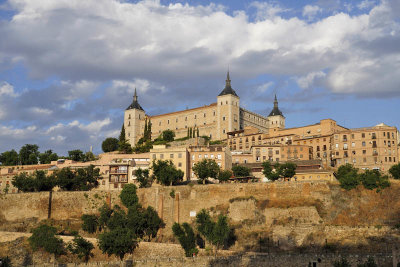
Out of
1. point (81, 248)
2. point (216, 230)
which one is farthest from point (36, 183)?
point (216, 230)

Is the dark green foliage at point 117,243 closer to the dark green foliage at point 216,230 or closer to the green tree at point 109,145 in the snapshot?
the dark green foliage at point 216,230

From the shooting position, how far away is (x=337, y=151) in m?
96.2

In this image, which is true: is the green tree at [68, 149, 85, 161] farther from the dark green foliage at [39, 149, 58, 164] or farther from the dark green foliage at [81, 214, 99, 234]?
the dark green foliage at [81, 214, 99, 234]

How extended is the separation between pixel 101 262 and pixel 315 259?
23.9 m

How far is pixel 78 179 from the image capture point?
281 ft

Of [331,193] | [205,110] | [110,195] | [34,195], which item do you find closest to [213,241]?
Answer: [331,193]

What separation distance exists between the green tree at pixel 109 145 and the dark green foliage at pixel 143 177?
42.7 meters

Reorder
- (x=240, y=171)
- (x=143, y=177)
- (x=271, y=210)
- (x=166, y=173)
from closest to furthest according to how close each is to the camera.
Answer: (x=271, y=210) → (x=166, y=173) → (x=143, y=177) → (x=240, y=171)

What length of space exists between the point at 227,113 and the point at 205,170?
46.8 m

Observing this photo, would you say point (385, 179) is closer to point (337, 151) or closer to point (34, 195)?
point (337, 151)

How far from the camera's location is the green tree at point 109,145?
126 metres

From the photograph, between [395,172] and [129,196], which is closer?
[129,196]

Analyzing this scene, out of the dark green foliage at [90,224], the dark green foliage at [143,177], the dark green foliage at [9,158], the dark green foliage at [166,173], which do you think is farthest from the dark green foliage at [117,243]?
the dark green foliage at [9,158]

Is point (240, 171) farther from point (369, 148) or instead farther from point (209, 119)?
point (209, 119)
